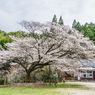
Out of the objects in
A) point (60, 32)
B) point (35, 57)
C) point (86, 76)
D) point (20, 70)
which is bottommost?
point (86, 76)

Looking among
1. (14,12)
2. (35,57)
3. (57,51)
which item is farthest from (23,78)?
(14,12)

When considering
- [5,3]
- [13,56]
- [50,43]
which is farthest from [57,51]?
[5,3]

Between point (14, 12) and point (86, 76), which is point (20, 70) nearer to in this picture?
point (14, 12)

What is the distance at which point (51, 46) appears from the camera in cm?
1412

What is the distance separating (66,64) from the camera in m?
15.3

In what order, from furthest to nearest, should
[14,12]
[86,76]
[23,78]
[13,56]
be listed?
1. [86,76]
2. [23,78]
3. [13,56]
4. [14,12]

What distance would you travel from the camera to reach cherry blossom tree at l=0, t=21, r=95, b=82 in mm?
13203

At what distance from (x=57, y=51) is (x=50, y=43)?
1.60 metres

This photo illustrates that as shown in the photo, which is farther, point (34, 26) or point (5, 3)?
point (34, 26)

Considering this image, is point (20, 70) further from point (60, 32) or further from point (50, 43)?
point (60, 32)

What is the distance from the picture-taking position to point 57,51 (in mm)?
15266

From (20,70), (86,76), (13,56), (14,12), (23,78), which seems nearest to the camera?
(14,12)

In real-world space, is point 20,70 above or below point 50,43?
below

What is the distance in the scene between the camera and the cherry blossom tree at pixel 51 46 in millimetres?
13203
